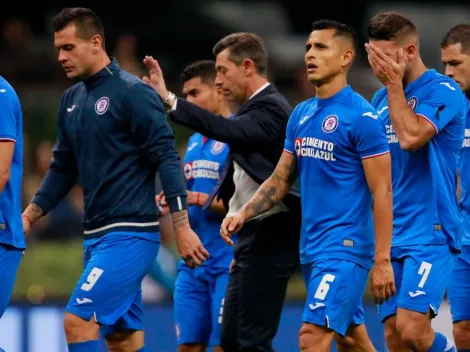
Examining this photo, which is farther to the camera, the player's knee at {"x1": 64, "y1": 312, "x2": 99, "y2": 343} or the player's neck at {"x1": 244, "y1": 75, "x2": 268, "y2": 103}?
the player's neck at {"x1": 244, "y1": 75, "x2": 268, "y2": 103}

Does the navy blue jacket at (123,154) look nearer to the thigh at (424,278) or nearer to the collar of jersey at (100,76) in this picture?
the collar of jersey at (100,76)

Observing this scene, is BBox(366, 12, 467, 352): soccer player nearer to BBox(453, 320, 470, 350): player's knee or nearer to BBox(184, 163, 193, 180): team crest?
BBox(453, 320, 470, 350): player's knee

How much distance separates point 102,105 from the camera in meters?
7.73

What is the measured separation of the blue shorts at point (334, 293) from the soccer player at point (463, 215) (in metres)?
1.28

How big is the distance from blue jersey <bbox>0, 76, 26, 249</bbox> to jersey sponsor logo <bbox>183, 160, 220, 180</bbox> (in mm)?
2541

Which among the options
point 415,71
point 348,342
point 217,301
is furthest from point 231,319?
point 415,71

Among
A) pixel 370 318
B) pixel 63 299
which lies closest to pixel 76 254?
pixel 63 299

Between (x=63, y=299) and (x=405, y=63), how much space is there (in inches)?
205

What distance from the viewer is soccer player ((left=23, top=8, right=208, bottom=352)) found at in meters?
7.50

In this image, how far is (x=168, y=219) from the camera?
1335cm

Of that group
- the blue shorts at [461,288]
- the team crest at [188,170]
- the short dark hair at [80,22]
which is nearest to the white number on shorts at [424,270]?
the blue shorts at [461,288]

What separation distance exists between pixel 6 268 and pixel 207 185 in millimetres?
2753

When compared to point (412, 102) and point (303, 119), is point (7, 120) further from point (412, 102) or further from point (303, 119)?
point (412, 102)

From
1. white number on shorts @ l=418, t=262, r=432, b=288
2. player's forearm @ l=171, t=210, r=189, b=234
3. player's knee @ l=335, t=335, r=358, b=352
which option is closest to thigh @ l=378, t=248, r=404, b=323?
white number on shorts @ l=418, t=262, r=432, b=288
